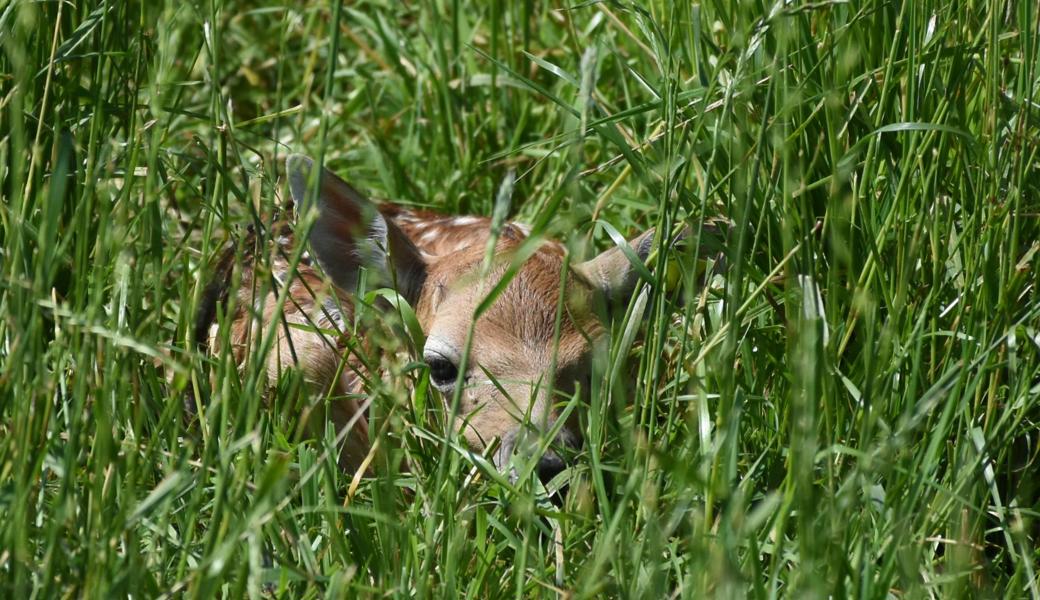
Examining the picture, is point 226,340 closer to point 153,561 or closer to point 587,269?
point 153,561

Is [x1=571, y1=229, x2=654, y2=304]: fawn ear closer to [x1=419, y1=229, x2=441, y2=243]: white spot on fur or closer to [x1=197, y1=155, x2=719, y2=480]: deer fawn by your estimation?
[x1=197, y1=155, x2=719, y2=480]: deer fawn

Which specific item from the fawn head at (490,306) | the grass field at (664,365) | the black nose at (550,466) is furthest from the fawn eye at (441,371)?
the black nose at (550,466)

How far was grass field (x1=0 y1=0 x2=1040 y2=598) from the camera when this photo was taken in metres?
2.45

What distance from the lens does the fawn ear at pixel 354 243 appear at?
13.7 feet

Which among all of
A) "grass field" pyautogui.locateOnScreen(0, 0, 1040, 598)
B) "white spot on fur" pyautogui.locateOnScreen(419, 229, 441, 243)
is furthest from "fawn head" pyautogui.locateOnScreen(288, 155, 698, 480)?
"white spot on fur" pyautogui.locateOnScreen(419, 229, 441, 243)

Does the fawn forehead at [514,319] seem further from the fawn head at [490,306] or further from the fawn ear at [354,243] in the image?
the fawn ear at [354,243]

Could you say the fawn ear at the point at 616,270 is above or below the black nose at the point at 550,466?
above

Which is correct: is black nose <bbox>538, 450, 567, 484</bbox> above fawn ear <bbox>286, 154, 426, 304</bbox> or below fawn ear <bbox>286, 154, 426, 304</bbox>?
below

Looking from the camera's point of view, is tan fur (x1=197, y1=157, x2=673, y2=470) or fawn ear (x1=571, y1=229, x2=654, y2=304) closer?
tan fur (x1=197, y1=157, x2=673, y2=470)

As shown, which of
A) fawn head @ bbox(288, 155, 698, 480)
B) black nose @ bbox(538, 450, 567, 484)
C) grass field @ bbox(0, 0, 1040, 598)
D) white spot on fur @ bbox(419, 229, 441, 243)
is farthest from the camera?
white spot on fur @ bbox(419, 229, 441, 243)

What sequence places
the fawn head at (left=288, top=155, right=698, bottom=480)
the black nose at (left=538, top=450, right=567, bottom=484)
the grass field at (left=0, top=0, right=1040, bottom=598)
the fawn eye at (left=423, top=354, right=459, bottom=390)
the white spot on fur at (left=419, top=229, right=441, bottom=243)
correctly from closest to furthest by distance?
the grass field at (left=0, top=0, right=1040, bottom=598)
the black nose at (left=538, top=450, right=567, bottom=484)
the fawn head at (left=288, top=155, right=698, bottom=480)
the fawn eye at (left=423, top=354, right=459, bottom=390)
the white spot on fur at (left=419, top=229, right=441, bottom=243)

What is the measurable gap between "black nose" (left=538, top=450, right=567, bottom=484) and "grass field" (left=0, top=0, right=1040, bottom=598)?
0.15m

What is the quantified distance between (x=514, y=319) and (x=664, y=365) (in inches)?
17.2

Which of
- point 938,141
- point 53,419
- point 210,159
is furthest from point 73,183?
point 938,141
